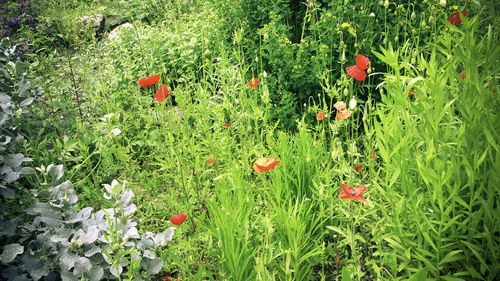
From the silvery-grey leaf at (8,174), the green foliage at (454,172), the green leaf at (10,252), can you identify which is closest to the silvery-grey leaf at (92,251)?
the green leaf at (10,252)

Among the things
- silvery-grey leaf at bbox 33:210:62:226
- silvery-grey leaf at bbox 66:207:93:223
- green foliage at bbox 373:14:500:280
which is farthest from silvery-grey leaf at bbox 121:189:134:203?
Answer: green foliage at bbox 373:14:500:280

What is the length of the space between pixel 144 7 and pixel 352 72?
5.55 metres

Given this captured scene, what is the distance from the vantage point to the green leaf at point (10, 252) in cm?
157

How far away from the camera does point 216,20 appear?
361cm

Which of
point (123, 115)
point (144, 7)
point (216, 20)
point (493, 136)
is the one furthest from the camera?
point (144, 7)

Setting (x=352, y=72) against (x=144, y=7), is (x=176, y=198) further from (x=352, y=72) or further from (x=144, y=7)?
(x=144, y=7)

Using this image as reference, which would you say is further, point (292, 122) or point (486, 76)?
point (292, 122)

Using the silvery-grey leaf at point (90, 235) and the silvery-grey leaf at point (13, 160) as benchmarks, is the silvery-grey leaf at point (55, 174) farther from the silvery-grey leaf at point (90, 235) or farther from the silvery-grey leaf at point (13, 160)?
the silvery-grey leaf at point (90, 235)

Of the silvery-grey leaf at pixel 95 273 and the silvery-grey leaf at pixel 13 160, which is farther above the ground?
the silvery-grey leaf at pixel 13 160

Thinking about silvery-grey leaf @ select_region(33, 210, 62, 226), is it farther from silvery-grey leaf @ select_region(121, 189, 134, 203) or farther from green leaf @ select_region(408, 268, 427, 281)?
green leaf @ select_region(408, 268, 427, 281)

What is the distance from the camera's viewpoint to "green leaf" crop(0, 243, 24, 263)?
1566 mm

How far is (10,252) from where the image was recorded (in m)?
1.59

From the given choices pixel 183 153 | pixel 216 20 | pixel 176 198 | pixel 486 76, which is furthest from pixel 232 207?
pixel 216 20

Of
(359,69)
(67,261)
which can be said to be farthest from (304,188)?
(67,261)
